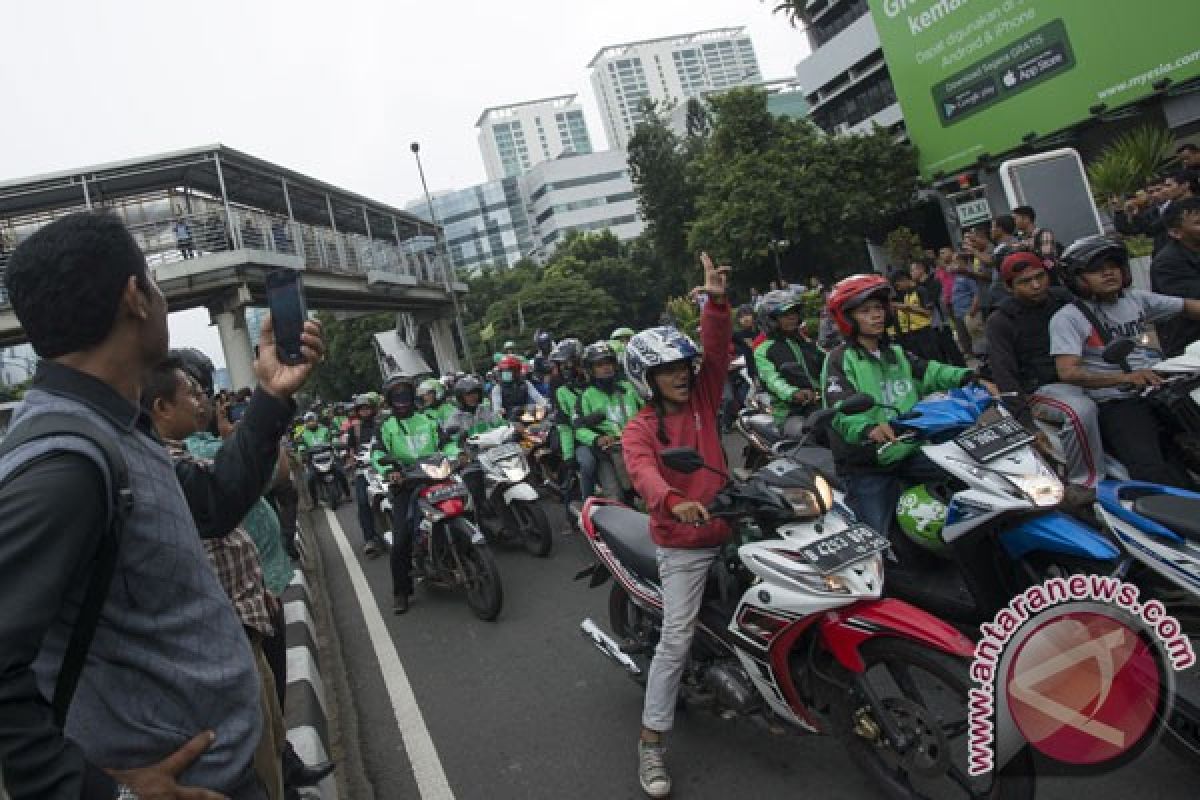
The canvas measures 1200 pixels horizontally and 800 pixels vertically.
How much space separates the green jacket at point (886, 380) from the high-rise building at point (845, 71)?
1421 inches

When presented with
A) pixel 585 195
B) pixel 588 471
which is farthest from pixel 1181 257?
pixel 585 195

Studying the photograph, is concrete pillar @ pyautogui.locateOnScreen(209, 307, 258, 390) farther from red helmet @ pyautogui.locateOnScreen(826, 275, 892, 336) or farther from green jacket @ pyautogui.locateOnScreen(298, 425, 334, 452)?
red helmet @ pyautogui.locateOnScreen(826, 275, 892, 336)

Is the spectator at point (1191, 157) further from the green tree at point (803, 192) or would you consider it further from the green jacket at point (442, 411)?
the green tree at point (803, 192)

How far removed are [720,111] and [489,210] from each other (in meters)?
90.8

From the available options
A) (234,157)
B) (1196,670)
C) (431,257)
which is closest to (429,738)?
(1196,670)

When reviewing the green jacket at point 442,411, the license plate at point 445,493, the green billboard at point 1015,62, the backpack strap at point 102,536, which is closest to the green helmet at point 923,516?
the backpack strap at point 102,536

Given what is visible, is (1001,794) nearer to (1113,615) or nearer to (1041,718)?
(1041,718)

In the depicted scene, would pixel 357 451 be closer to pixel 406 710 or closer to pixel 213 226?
pixel 406 710

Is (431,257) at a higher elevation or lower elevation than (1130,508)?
higher

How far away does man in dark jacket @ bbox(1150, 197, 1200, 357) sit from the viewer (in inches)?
176

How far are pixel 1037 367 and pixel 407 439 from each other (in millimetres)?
4922

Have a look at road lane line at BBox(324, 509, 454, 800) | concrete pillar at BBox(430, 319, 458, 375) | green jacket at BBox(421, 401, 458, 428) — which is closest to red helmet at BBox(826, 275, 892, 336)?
road lane line at BBox(324, 509, 454, 800)

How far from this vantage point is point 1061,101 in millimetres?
21469

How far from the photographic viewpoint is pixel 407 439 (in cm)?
708
